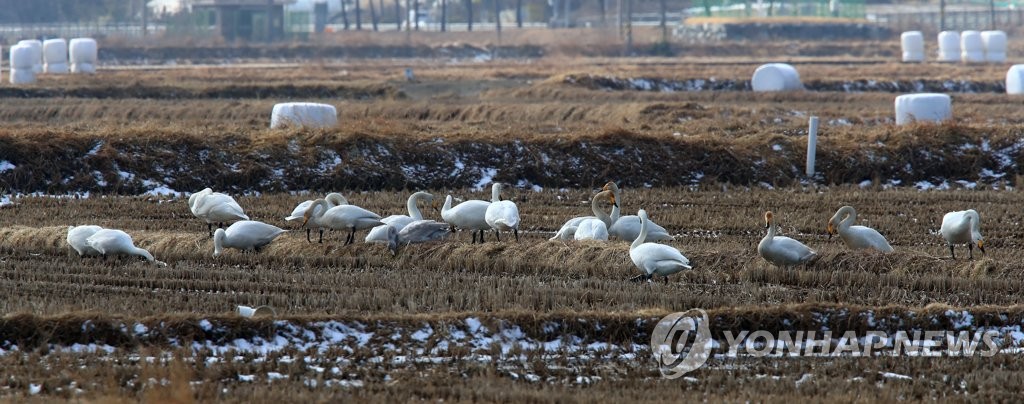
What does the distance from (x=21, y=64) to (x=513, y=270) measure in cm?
3055

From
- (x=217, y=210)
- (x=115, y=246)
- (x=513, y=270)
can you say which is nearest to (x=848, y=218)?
(x=513, y=270)

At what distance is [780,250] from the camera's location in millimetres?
12062

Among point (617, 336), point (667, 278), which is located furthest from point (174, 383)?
point (667, 278)

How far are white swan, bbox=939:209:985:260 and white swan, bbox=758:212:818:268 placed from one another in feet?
5.55

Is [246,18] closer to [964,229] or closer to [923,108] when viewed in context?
[923,108]

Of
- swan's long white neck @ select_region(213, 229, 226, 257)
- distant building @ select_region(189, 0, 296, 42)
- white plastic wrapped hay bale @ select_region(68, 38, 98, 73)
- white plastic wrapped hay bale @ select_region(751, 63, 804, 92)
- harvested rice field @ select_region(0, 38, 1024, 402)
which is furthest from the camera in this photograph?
distant building @ select_region(189, 0, 296, 42)

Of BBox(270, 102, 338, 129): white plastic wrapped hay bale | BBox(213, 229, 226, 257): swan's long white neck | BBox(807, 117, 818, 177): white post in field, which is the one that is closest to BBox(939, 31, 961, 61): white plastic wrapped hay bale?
BBox(807, 117, 818, 177): white post in field

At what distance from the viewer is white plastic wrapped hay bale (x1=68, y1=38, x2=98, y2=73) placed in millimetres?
44750

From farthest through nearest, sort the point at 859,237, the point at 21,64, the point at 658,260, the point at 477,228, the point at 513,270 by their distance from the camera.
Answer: the point at 21,64 → the point at 477,228 → the point at 859,237 → the point at 513,270 → the point at 658,260

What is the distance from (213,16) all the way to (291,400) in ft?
233

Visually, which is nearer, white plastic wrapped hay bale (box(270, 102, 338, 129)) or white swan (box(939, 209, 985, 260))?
white swan (box(939, 209, 985, 260))

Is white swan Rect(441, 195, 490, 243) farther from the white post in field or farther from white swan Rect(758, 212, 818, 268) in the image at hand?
the white post in field

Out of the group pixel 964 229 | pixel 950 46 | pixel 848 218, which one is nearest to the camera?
pixel 964 229

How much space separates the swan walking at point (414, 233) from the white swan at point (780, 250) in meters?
3.02
